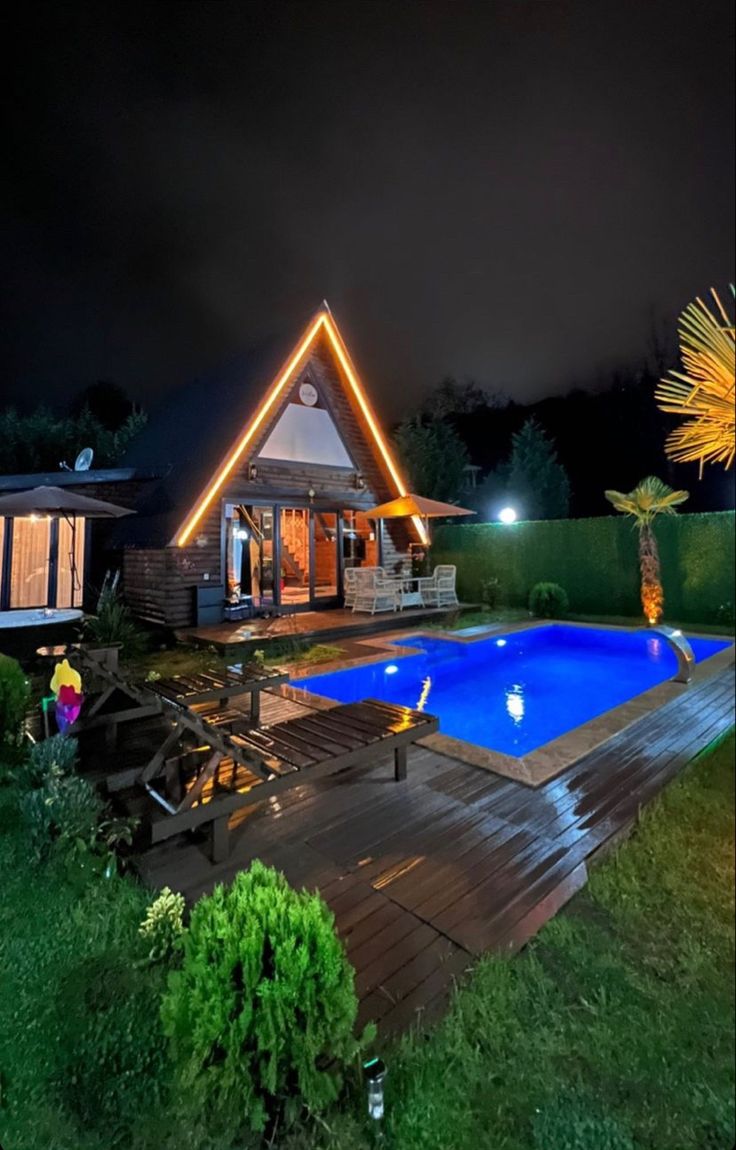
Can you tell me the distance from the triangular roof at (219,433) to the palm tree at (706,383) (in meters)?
9.80

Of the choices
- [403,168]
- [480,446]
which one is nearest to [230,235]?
[403,168]

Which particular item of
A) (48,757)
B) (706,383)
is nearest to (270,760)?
(48,757)

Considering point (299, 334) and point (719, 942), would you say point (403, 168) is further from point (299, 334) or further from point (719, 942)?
point (719, 942)

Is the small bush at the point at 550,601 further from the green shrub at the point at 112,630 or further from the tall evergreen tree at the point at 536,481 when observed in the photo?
the tall evergreen tree at the point at 536,481

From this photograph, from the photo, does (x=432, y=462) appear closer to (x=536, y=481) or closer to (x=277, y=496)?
(x=536, y=481)

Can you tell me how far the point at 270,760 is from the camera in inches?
137

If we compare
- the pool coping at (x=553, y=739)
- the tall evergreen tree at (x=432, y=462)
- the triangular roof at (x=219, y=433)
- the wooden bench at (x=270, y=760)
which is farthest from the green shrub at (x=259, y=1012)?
the tall evergreen tree at (x=432, y=462)

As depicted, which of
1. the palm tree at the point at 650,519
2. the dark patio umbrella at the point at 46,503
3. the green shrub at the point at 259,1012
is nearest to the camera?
the green shrub at the point at 259,1012

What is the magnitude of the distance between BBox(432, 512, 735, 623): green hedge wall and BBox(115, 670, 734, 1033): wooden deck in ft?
28.5

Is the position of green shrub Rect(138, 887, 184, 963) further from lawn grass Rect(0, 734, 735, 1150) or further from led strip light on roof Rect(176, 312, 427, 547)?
led strip light on roof Rect(176, 312, 427, 547)

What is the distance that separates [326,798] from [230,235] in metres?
13.0

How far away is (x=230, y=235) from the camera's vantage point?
39.1 ft

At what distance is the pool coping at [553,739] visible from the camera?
165 inches

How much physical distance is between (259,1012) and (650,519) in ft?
39.6
